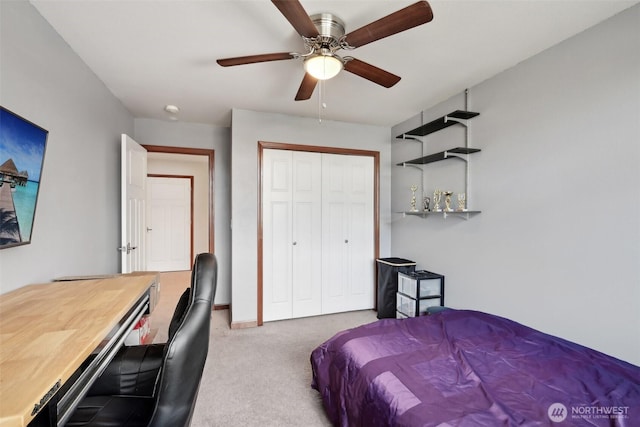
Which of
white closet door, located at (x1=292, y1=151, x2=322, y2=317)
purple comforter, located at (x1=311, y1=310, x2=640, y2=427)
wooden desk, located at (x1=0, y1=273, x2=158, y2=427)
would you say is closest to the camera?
wooden desk, located at (x1=0, y1=273, x2=158, y2=427)

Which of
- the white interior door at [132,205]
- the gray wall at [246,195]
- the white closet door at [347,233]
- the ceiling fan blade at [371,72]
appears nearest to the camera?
the ceiling fan blade at [371,72]

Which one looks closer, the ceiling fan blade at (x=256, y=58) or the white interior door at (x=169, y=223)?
the ceiling fan blade at (x=256, y=58)

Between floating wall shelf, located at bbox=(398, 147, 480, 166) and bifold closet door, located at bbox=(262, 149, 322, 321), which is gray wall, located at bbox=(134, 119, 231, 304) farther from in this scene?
Answer: floating wall shelf, located at bbox=(398, 147, 480, 166)

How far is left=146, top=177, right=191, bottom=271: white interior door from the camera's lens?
19.5 ft

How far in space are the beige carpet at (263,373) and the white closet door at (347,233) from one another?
10.6 inches

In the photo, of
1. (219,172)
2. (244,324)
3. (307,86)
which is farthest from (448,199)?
(219,172)

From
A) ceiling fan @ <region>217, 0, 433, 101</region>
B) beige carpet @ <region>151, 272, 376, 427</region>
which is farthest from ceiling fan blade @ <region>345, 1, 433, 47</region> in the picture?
beige carpet @ <region>151, 272, 376, 427</region>

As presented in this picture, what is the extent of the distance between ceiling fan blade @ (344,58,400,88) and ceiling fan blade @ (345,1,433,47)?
20cm

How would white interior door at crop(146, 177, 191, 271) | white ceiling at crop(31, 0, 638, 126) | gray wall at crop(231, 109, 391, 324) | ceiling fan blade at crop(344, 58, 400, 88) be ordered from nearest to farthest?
white ceiling at crop(31, 0, 638, 126) → ceiling fan blade at crop(344, 58, 400, 88) → gray wall at crop(231, 109, 391, 324) → white interior door at crop(146, 177, 191, 271)

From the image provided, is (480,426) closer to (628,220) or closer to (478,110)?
(628,220)

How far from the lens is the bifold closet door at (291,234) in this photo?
3.29 meters

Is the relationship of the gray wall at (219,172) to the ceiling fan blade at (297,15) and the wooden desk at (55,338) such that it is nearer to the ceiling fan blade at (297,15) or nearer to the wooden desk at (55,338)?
the wooden desk at (55,338)

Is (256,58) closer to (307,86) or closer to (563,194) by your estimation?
(307,86)

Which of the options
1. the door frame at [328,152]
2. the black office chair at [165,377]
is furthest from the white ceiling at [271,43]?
the black office chair at [165,377]
